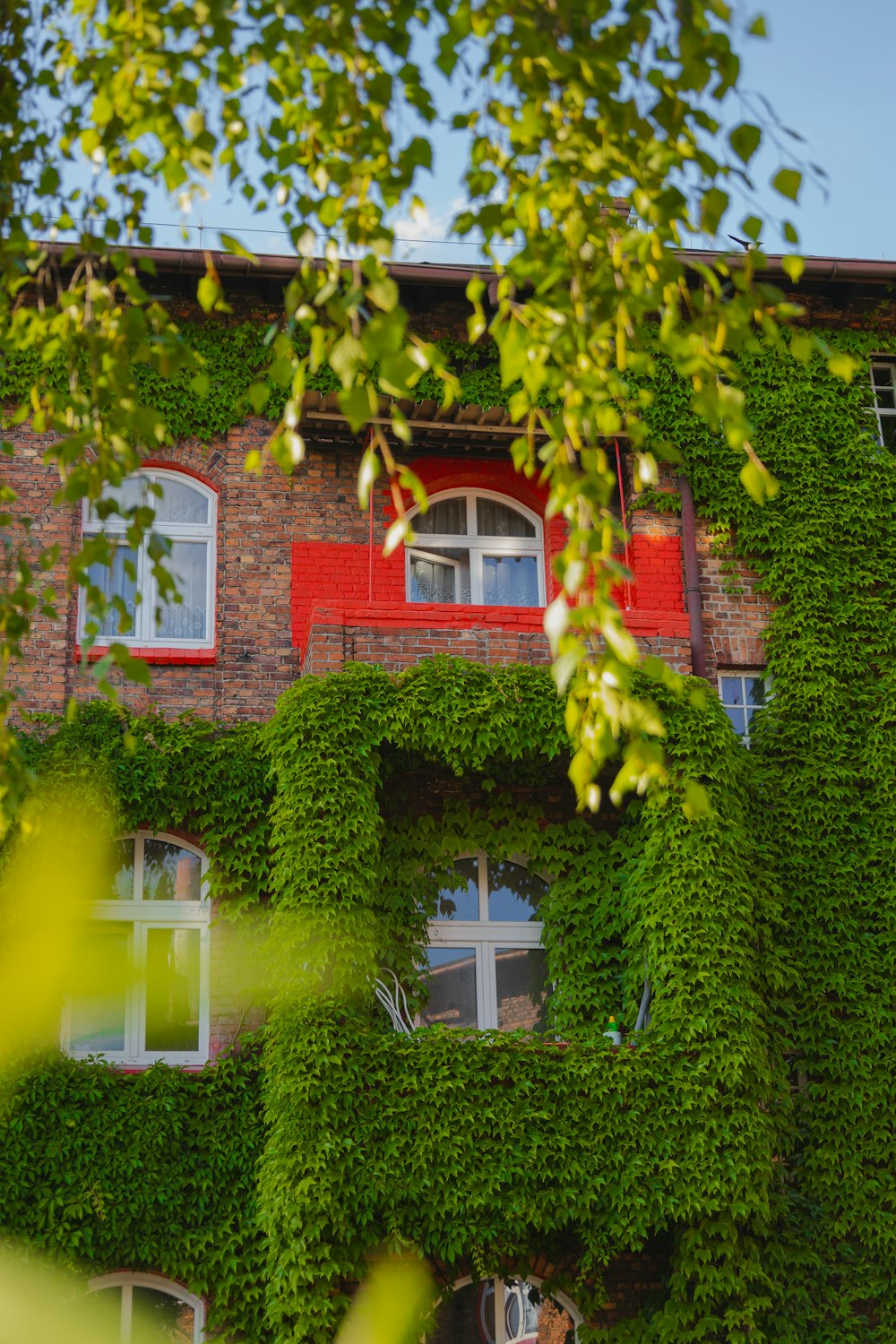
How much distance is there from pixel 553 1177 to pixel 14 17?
8.41 meters

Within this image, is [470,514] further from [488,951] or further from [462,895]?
[488,951]

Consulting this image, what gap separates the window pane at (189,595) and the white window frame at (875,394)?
6801mm

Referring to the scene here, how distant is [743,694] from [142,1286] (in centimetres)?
738

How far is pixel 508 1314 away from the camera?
12898 millimetres

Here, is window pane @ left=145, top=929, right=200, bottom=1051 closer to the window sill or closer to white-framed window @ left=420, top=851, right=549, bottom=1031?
white-framed window @ left=420, top=851, right=549, bottom=1031

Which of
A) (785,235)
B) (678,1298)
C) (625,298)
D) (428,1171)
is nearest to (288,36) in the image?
(625,298)

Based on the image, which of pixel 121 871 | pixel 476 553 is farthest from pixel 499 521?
pixel 121 871

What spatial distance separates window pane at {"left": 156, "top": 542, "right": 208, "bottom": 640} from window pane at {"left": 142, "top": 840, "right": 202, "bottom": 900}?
195cm

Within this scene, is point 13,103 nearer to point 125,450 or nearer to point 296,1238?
point 125,450

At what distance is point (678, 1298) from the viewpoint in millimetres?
11977

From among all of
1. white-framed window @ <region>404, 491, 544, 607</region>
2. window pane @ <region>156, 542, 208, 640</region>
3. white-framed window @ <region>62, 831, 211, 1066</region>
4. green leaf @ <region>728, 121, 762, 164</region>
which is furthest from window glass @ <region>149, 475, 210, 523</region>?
green leaf @ <region>728, 121, 762, 164</region>

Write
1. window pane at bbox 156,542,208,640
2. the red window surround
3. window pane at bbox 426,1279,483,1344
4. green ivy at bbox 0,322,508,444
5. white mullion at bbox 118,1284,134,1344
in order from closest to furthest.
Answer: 1. white mullion at bbox 118,1284,134,1344
2. window pane at bbox 426,1279,483,1344
3. the red window surround
4. window pane at bbox 156,542,208,640
5. green ivy at bbox 0,322,508,444

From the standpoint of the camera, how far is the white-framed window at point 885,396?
16406mm

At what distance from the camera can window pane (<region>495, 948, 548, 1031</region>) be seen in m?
13.6
